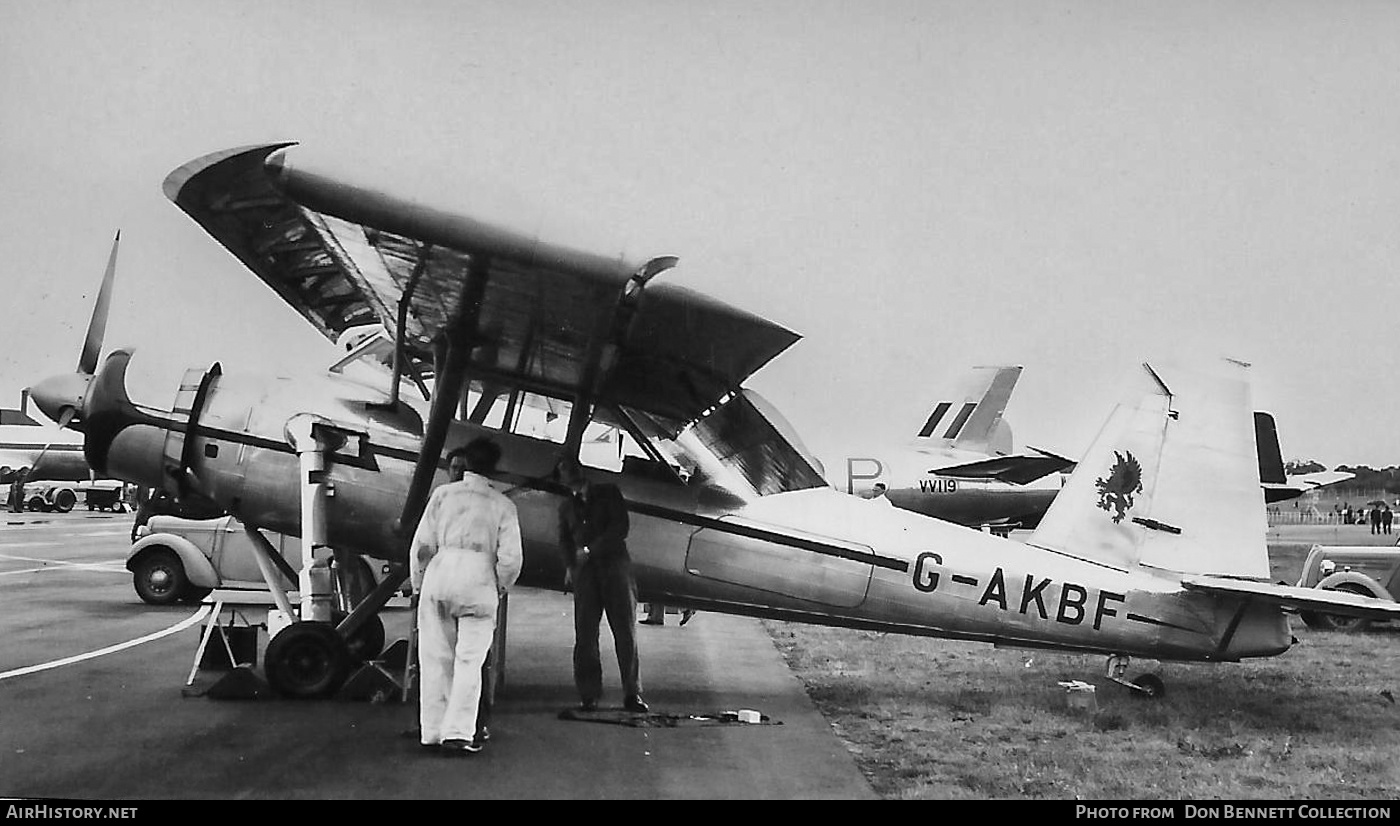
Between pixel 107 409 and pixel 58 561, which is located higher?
pixel 107 409

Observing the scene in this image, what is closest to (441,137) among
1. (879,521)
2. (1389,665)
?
(879,521)

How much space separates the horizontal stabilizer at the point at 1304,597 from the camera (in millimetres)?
3978

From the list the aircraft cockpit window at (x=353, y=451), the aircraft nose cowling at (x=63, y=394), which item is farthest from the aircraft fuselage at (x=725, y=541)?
the aircraft nose cowling at (x=63, y=394)

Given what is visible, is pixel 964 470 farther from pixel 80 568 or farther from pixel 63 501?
pixel 63 501

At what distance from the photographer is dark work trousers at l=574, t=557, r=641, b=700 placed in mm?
4652

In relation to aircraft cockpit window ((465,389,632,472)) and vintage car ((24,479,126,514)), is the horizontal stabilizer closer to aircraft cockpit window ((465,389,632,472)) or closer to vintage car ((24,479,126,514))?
aircraft cockpit window ((465,389,632,472))

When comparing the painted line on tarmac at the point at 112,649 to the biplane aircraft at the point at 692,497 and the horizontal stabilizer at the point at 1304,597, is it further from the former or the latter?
the horizontal stabilizer at the point at 1304,597

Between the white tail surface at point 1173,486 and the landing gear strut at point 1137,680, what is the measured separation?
0.44 meters

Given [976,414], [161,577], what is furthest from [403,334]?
[976,414]

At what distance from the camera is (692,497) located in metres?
4.73

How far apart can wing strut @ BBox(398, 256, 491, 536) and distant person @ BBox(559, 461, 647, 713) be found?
55 centimetres

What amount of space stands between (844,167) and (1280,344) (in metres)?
2.12

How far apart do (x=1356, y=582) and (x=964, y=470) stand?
565 centimetres

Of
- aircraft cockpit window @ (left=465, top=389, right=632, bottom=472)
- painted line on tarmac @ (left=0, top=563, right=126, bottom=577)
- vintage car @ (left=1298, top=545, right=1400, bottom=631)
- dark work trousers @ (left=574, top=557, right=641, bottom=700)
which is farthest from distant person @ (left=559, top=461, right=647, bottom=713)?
vintage car @ (left=1298, top=545, right=1400, bottom=631)
